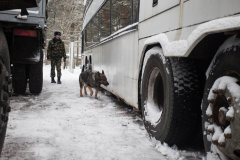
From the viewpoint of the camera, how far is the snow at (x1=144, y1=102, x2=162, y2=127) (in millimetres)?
2625

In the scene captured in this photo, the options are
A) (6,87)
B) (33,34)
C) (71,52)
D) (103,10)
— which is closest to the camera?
(6,87)

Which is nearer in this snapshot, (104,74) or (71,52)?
(104,74)

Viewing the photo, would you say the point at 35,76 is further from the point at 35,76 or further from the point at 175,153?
the point at 175,153

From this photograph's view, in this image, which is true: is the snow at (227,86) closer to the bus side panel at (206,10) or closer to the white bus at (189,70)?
the white bus at (189,70)

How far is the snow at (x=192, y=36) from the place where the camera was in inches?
53.7

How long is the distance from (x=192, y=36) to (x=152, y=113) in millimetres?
Answer: 1242

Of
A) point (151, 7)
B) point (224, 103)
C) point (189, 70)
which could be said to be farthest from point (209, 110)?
point (151, 7)

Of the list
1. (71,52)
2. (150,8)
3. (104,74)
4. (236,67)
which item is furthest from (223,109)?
(71,52)

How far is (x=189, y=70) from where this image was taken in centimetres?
219

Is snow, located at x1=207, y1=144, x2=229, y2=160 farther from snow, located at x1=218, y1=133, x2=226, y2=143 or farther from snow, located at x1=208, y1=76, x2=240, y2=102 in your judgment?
snow, located at x1=208, y1=76, x2=240, y2=102

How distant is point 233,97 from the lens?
4.58ft

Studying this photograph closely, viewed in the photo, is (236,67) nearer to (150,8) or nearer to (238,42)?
(238,42)

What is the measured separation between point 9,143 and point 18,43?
276 cm

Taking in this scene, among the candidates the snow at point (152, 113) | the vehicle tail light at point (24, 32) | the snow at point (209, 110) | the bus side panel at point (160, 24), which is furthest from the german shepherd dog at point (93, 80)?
the snow at point (209, 110)
